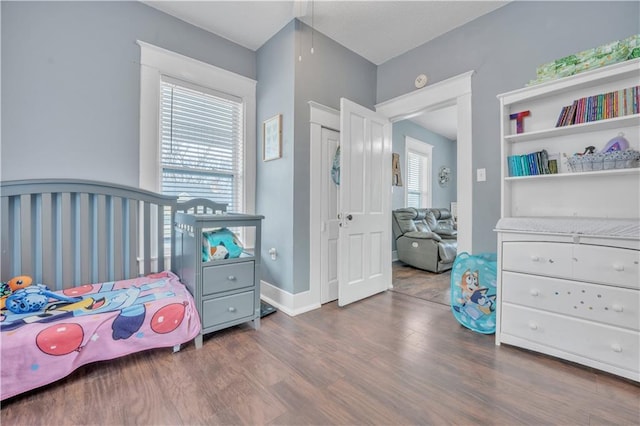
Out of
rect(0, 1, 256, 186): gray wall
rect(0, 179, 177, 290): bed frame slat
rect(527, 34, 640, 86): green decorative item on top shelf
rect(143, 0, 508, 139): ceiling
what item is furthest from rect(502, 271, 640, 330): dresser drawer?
rect(0, 1, 256, 186): gray wall

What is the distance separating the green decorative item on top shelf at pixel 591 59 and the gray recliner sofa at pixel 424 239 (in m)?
2.53

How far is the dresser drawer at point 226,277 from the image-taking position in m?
1.94

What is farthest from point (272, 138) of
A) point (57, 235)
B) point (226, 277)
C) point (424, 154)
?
point (424, 154)

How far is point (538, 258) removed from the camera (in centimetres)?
182

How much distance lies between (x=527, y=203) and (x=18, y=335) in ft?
11.1

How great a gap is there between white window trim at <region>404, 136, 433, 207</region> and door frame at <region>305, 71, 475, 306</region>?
8.06 ft

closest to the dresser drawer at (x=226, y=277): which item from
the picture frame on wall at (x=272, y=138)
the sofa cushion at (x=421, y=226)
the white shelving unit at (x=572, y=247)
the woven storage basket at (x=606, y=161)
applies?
the picture frame on wall at (x=272, y=138)

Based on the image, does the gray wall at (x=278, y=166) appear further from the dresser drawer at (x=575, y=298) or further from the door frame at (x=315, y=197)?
the dresser drawer at (x=575, y=298)

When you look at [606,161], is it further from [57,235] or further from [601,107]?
[57,235]

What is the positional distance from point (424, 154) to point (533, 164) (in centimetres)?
408

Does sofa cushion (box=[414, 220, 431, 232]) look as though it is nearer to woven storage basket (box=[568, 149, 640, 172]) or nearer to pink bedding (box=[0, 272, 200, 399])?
woven storage basket (box=[568, 149, 640, 172])

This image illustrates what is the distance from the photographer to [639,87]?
163cm

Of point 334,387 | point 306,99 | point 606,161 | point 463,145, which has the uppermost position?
point 306,99

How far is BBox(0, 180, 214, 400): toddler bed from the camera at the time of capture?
1402 mm
